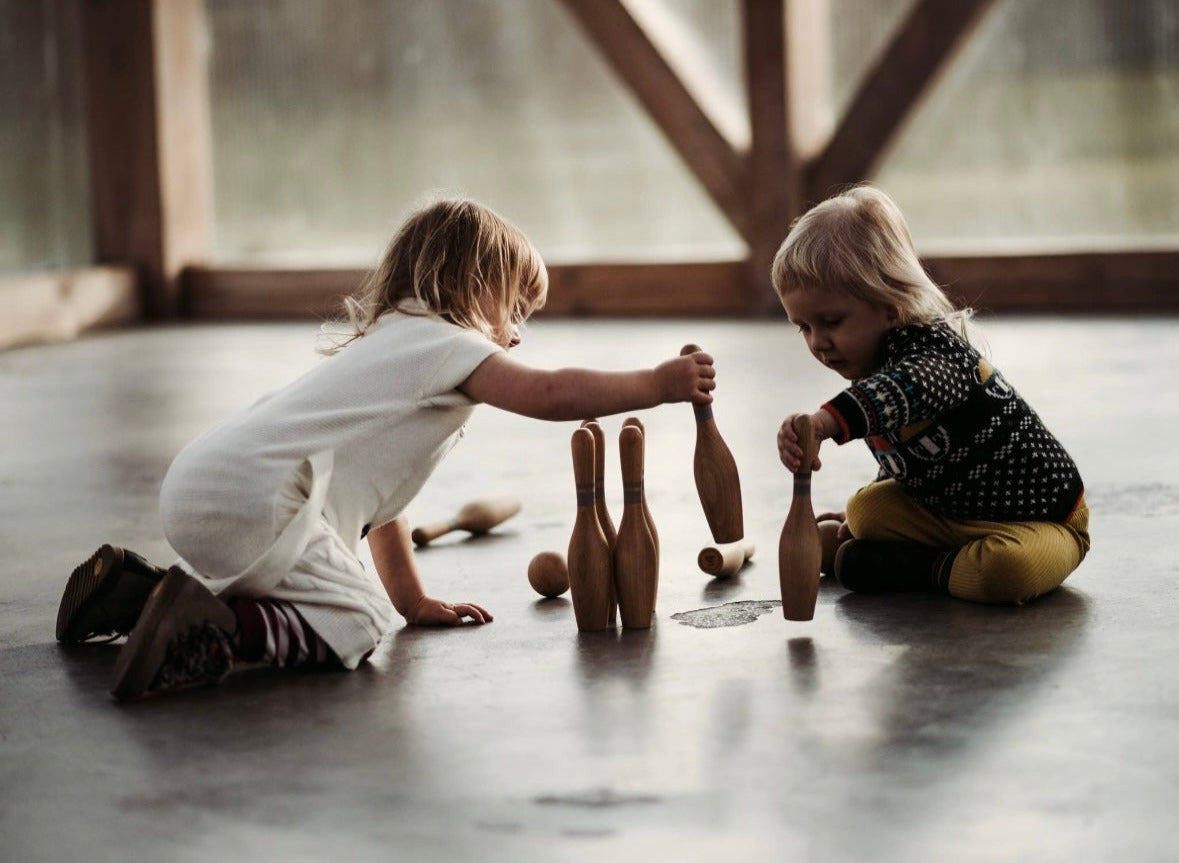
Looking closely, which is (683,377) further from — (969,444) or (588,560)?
(969,444)

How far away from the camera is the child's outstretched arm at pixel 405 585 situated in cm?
260

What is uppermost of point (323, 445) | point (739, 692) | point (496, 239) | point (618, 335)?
point (496, 239)

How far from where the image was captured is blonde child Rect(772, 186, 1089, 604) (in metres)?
2.57

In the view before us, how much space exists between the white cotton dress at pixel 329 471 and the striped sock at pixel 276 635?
0.05 feet

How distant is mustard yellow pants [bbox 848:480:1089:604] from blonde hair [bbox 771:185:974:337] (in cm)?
33

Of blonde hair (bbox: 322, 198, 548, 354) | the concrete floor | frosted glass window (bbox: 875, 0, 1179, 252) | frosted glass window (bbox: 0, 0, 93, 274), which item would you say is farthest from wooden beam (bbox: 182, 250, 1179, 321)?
blonde hair (bbox: 322, 198, 548, 354)

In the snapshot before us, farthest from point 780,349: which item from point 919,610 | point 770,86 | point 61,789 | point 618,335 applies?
point 61,789

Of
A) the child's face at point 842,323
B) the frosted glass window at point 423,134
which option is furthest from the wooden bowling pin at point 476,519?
the frosted glass window at point 423,134

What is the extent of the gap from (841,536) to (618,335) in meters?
4.17

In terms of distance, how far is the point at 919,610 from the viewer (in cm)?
254

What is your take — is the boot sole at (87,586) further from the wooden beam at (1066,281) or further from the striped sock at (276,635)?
the wooden beam at (1066,281)

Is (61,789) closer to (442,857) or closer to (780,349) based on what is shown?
(442,857)

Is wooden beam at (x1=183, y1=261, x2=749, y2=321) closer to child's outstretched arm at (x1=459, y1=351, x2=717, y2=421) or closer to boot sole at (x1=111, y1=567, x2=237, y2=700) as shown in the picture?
child's outstretched arm at (x1=459, y1=351, x2=717, y2=421)

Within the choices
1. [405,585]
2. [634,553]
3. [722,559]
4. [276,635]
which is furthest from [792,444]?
[276,635]
